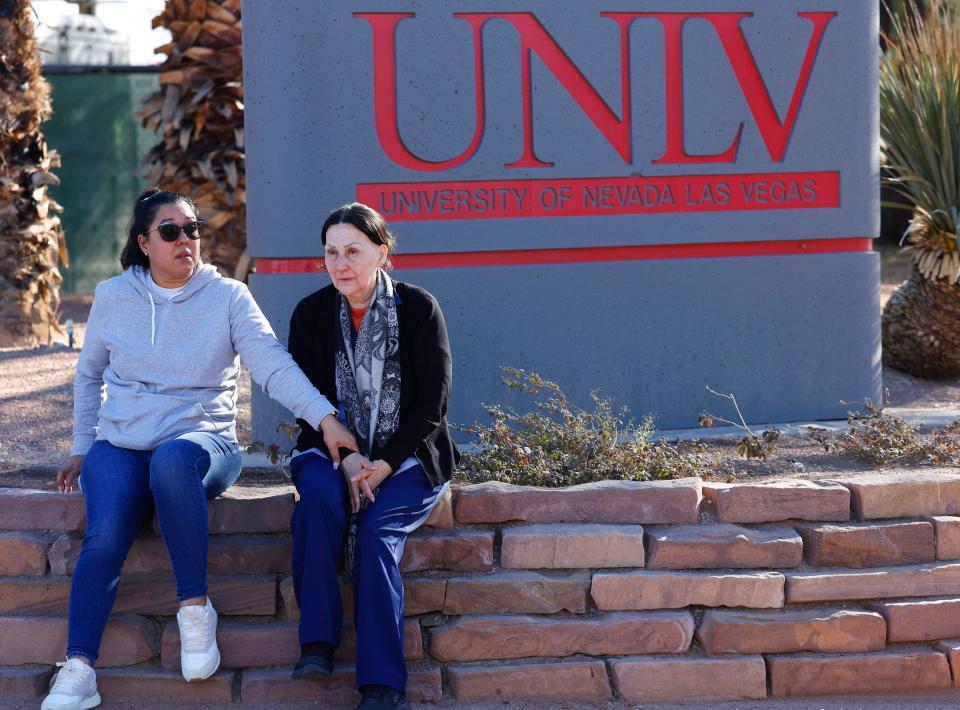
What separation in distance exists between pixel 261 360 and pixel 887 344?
174 inches

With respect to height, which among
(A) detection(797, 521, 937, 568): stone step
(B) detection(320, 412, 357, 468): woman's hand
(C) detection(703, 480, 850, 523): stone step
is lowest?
(A) detection(797, 521, 937, 568): stone step

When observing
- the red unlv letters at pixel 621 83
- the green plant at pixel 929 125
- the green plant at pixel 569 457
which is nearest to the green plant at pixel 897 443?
the green plant at pixel 569 457

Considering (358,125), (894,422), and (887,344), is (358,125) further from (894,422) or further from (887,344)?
(887,344)

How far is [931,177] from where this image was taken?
5.93 meters

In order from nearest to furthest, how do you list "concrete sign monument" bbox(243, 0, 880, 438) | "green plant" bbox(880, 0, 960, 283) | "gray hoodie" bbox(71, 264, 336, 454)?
1. "gray hoodie" bbox(71, 264, 336, 454)
2. "concrete sign monument" bbox(243, 0, 880, 438)
3. "green plant" bbox(880, 0, 960, 283)

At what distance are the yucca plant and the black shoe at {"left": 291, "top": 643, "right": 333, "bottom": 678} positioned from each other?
13.8ft

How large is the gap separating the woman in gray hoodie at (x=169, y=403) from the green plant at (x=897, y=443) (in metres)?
1.95

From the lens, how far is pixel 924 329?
21.1ft

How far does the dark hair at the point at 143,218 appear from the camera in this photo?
349 cm

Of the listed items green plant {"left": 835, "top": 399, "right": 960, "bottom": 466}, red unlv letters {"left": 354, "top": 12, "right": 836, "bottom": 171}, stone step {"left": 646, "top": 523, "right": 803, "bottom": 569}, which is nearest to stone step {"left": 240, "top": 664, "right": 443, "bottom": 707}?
stone step {"left": 646, "top": 523, "right": 803, "bottom": 569}

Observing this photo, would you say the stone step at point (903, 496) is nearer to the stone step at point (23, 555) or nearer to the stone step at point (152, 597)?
the stone step at point (152, 597)

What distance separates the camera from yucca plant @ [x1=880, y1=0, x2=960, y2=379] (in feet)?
18.9

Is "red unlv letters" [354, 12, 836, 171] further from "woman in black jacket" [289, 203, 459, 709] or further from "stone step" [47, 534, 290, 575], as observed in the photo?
"stone step" [47, 534, 290, 575]

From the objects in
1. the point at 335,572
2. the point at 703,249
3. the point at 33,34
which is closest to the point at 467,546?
the point at 335,572
